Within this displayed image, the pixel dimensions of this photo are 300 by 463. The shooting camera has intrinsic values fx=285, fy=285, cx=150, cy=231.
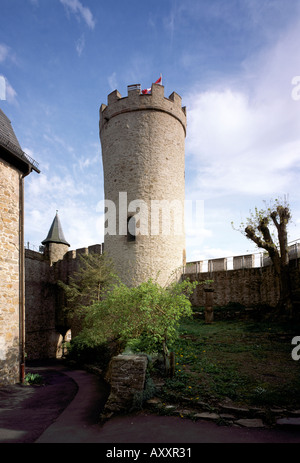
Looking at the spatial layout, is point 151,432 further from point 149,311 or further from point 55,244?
point 55,244

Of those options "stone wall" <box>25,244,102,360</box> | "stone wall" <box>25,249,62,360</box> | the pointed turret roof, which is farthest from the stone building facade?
the pointed turret roof

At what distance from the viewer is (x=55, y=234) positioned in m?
22.0

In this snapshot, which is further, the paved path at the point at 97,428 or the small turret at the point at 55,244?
the small turret at the point at 55,244

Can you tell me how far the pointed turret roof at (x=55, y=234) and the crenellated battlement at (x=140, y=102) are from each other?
9052 millimetres

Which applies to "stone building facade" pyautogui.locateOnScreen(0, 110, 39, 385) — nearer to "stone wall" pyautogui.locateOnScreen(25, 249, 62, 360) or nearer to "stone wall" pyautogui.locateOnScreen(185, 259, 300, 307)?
"stone wall" pyautogui.locateOnScreen(185, 259, 300, 307)

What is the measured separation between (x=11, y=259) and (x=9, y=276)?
544mm

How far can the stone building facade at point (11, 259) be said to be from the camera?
8.61m

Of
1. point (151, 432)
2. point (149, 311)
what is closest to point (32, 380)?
point (149, 311)

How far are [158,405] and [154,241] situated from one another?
10.9 metres

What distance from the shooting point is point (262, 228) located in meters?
13.5

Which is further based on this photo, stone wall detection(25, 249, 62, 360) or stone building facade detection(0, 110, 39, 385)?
stone wall detection(25, 249, 62, 360)

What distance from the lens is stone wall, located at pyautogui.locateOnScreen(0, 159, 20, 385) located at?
854cm

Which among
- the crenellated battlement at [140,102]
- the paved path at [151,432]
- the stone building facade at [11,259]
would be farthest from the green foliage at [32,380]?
the crenellated battlement at [140,102]

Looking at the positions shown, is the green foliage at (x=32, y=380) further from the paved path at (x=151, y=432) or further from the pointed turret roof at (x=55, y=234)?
the pointed turret roof at (x=55, y=234)
